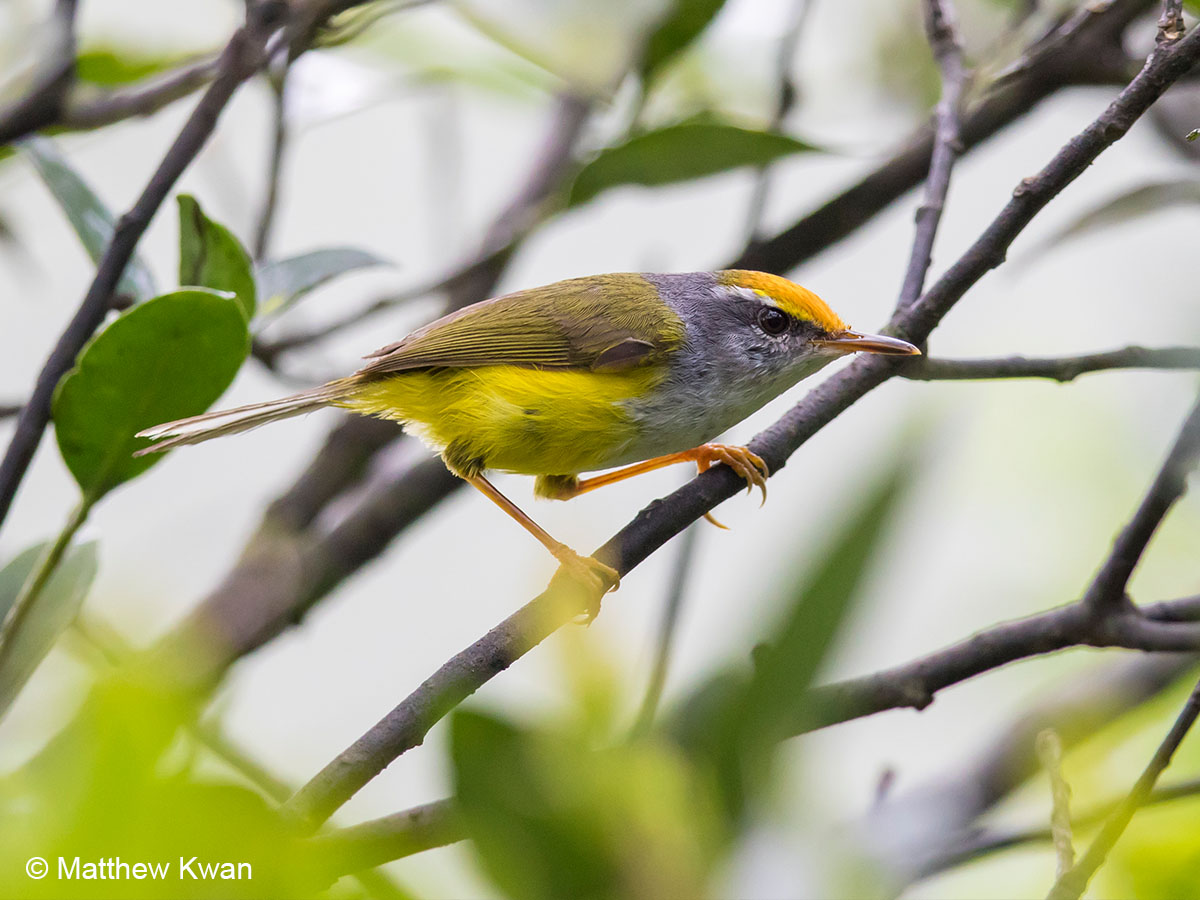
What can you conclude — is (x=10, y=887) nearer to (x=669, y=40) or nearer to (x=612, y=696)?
(x=612, y=696)

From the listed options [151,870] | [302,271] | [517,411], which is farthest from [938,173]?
[151,870]

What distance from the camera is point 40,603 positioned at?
1537mm

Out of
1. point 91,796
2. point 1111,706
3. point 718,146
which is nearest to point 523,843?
point 91,796

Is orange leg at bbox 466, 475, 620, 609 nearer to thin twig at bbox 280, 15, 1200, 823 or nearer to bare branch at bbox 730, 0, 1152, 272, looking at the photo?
thin twig at bbox 280, 15, 1200, 823

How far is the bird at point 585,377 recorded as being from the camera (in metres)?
2.57

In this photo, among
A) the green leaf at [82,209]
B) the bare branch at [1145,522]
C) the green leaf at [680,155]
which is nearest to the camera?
the bare branch at [1145,522]

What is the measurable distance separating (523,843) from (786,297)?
2.14 metres

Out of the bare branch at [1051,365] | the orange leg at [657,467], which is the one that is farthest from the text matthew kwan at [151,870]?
the orange leg at [657,467]

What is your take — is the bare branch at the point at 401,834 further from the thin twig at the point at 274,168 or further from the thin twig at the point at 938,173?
the thin twig at the point at 274,168

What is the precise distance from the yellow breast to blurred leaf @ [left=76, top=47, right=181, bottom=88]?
3.43 ft

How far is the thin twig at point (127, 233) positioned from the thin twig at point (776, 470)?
705 mm

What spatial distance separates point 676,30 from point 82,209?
1247 millimetres

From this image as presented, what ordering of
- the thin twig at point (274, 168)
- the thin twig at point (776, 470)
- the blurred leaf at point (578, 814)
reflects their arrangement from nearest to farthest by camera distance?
the blurred leaf at point (578, 814)
the thin twig at point (776, 470)
the thin twig at point (274, 168)

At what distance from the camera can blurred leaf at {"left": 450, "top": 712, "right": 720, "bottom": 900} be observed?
69cm
